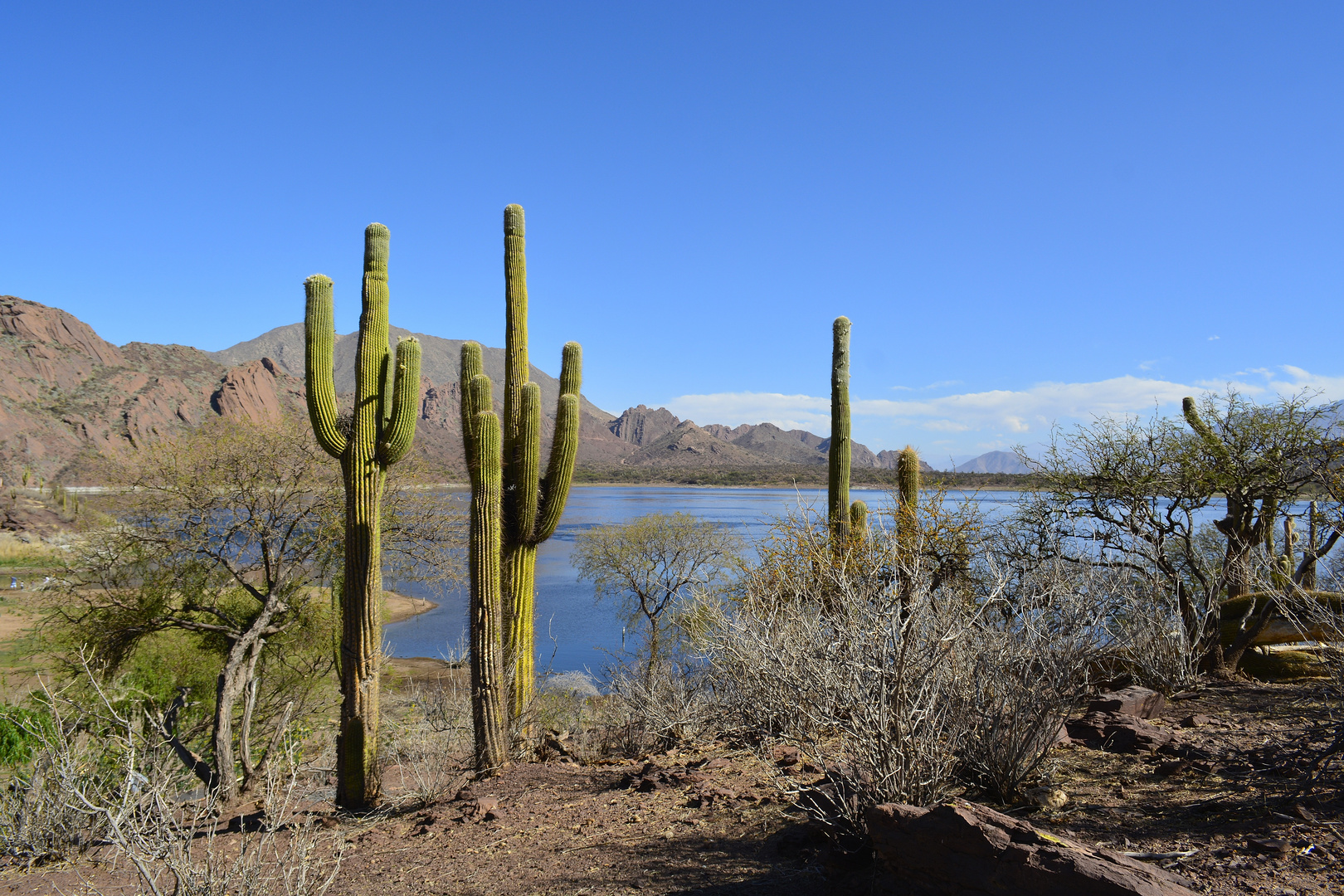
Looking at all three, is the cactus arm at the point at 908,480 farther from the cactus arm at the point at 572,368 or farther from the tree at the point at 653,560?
the tree at the point at 653,560

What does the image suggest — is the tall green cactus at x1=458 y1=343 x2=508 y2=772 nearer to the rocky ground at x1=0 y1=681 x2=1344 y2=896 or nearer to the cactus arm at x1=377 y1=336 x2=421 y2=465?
the rocky ground at x1=0 y1=681 x2=1344 y2=896

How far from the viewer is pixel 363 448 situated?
8562mm

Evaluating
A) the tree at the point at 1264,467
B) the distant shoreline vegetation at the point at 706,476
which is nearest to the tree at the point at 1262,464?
the tree at the point at 1264,467

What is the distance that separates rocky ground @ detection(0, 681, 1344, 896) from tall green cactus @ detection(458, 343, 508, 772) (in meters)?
0.53

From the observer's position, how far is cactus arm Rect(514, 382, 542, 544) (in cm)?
866

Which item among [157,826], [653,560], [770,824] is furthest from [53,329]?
[770,824]

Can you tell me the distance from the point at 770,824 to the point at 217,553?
38.1 feet

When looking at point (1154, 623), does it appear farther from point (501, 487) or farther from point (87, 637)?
point (87, 637)

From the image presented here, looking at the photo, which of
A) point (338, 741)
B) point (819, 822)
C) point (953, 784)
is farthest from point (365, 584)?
point (953, 784)

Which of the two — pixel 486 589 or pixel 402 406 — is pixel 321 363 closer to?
pixel 402 406

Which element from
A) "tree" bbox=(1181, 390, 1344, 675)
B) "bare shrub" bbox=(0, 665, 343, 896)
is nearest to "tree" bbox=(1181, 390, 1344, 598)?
"tree" bbox=(1181, 390, 1344, 675)

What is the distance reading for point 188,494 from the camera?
13.2 m

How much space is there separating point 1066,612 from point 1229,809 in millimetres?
1575

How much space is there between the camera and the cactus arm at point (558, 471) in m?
8.85
